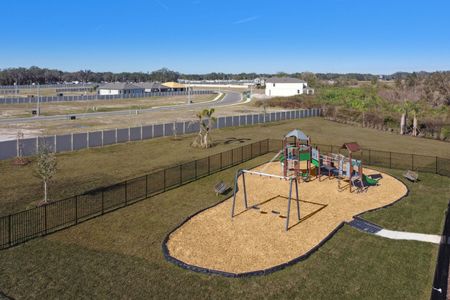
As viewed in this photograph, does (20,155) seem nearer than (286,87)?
Yes

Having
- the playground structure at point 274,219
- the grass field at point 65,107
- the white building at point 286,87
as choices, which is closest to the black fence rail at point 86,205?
the playground structure at point 274,219

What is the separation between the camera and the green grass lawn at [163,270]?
13867 mm

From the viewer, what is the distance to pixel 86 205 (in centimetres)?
→ 2273

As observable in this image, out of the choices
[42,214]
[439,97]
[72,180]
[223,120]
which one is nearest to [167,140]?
[223,120]

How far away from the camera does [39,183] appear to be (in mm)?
27203

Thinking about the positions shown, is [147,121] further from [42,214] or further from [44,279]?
[44,279]

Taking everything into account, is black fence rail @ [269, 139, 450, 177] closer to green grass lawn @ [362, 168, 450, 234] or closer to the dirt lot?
green grass lawn @ [362, 168, 450, 234]

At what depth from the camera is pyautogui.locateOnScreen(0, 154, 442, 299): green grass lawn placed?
45.5 ft

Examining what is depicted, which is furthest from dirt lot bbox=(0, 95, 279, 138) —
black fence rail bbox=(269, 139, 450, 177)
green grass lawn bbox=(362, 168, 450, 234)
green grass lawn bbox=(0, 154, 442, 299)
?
green grass lawn bbox=(362, 168, 450, 234)

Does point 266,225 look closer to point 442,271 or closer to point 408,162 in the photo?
point 442,271

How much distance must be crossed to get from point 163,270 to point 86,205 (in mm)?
9065

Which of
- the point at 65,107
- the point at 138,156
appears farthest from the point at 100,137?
the point at 65,107

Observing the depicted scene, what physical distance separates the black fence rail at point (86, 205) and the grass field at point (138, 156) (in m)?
1.55

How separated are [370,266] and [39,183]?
2098 centimetres
